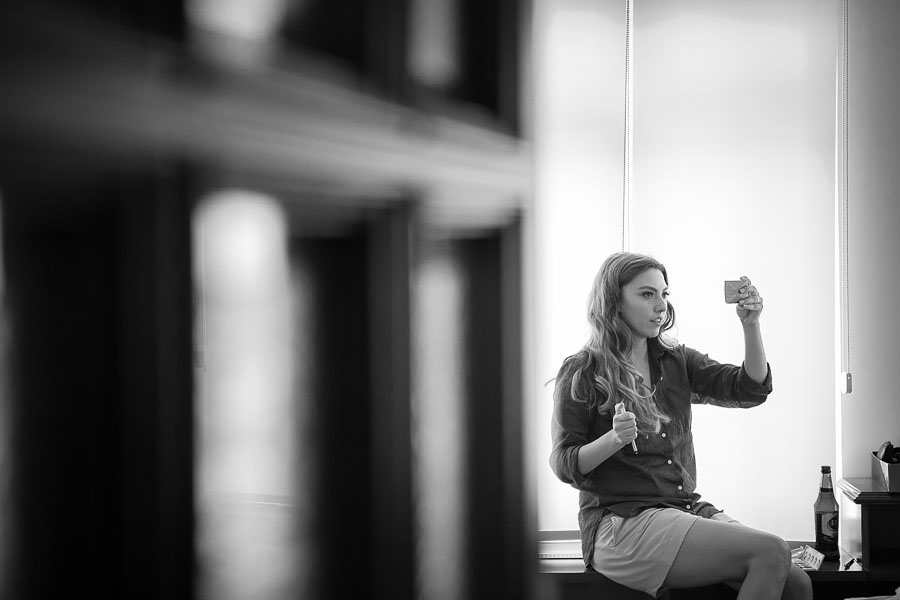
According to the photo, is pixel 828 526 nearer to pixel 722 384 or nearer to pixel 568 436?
pixel 722 384

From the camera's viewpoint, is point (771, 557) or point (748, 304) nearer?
point (771, 557)

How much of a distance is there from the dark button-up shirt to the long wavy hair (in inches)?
0.9

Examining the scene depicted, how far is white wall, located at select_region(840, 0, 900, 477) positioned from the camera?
2.13 metres

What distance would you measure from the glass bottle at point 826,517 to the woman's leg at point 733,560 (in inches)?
18.1

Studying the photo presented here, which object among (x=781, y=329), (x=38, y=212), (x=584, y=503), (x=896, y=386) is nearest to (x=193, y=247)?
(x=38, y=212)

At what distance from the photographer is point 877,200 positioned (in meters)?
2.13

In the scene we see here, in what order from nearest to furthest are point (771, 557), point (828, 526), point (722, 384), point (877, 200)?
point (771, 557)
point (722, 384)
point (828, 526)
point (877, 200)

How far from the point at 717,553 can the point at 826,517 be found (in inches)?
24.1

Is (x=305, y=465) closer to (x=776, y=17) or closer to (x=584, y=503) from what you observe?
(x=584, y=503)

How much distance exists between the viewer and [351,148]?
0.53ft

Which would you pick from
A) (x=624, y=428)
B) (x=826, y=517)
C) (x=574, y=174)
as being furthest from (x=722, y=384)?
→ (x=574, y=174)

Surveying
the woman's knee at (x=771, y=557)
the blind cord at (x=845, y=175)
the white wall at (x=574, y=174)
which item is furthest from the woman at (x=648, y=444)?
the blind cord at (x=845, y=175)

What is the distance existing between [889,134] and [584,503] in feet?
4.33

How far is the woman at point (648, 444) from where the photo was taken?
1.56 m
